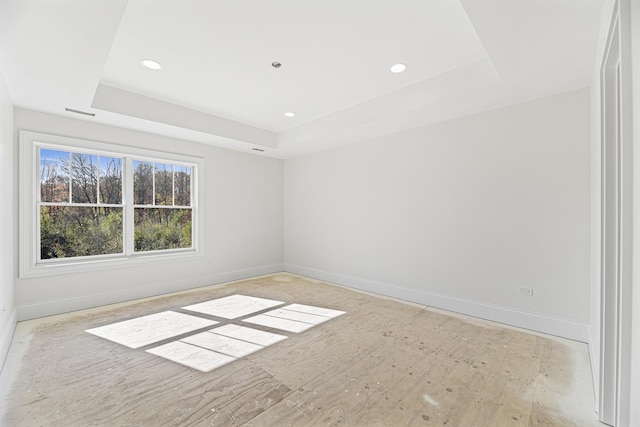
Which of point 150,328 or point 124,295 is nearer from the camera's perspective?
point 150,328

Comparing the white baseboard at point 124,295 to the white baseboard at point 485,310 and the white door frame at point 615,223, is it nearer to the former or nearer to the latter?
the white baseboard at point 485,310

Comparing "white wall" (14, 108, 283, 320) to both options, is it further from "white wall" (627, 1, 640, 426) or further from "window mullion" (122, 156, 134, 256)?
"white wall" (627, 1, 640, 426)

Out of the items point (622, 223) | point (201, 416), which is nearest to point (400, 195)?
point (622, 223)

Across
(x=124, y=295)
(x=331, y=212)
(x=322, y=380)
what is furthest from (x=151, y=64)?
(x=331, y=212)

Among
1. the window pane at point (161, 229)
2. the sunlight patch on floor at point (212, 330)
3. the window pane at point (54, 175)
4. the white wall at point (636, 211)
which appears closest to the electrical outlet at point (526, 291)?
the sunlight patch on floor at point (212, 330)

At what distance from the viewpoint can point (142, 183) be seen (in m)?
4.80

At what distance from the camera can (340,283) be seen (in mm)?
5500

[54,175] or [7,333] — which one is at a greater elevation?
[54,175]

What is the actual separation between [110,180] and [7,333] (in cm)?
230

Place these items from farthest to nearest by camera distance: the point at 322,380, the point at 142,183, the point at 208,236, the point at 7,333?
the point at 208,236 < the point at 142,183 < the point at 7,333 < the point at 322,380

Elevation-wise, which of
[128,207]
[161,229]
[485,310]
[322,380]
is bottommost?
[322,380]

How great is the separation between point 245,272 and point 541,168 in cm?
Answer: 513

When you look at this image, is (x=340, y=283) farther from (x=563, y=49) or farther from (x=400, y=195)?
(x=563, y=49)

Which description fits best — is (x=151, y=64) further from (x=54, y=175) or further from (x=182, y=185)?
(x=182, y=185)
